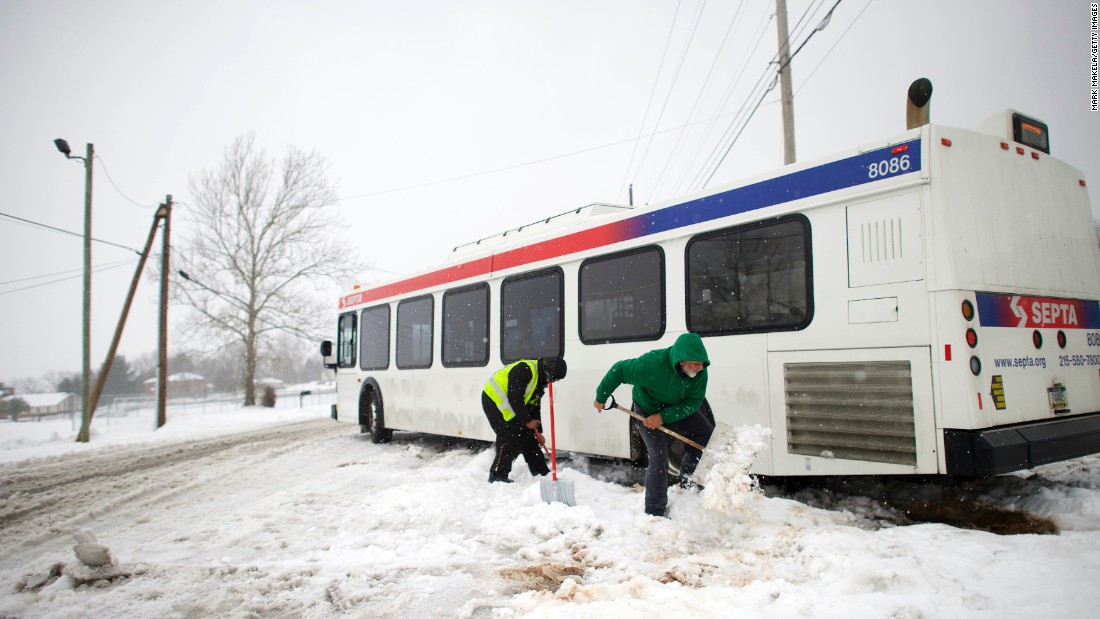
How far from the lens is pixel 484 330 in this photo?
832 centimetres

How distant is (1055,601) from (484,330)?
6.54 m

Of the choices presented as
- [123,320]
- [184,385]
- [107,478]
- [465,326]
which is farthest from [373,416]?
[184,385]

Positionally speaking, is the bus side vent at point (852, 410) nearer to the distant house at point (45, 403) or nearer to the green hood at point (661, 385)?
the green hood at point (661, 385)

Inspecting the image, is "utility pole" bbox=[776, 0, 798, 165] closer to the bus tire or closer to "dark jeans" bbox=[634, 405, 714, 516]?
"dark jeans" bbox=[634, 405, 714, 516]

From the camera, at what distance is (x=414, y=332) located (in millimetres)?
10039

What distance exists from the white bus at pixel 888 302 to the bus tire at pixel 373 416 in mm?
5748

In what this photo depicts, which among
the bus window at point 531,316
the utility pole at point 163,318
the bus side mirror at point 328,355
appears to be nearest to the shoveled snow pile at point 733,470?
the bus window at point 531,316

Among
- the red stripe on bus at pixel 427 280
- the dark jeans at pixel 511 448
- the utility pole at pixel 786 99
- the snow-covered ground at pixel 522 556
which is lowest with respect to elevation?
the snow-covered ground at pixel 522 556

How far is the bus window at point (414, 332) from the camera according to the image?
966 cm

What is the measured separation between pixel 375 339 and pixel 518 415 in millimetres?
5788

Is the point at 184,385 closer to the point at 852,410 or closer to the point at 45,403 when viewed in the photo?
the point at 45,403

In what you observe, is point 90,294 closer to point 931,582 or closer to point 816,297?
point 816,297

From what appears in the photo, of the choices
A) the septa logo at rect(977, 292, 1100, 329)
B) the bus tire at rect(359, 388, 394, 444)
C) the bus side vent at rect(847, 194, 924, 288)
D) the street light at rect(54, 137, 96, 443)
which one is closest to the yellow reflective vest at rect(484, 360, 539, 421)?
the bus side vent at rect(847, 194, 924, 288)

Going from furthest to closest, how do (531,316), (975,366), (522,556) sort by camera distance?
(531,316) < (522,556) < (975,366)
